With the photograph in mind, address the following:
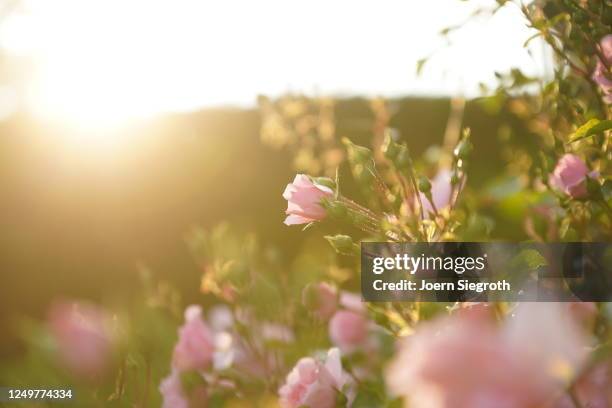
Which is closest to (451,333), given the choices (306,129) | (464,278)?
(464,278)

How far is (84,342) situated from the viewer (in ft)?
2.68

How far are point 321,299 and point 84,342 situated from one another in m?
0.29

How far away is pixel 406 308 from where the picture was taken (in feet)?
2.22

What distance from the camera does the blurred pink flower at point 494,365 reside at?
0.32 metres

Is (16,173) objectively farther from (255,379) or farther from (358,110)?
(255,379)

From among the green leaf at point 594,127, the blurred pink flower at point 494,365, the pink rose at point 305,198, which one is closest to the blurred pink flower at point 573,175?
the green leaf at point 594,127

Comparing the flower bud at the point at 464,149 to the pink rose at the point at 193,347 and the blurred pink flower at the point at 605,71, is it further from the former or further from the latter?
the pink rose at the point at 193,347

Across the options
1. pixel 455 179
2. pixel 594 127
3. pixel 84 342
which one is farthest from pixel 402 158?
pixel 84 342

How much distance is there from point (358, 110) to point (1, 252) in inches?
97.4

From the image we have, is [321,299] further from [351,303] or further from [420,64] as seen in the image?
[420,64]

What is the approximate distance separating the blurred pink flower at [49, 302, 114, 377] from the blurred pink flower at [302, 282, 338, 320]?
0.24 m

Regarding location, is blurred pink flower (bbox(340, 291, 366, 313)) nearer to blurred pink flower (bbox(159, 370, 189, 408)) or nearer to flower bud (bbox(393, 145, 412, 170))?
blurred pink flower (bbox(159, 370, 189, 408))

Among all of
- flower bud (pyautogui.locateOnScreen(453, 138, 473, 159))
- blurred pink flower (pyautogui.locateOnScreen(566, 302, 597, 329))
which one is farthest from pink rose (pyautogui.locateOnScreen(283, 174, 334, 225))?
blurred pink flower (pyautogui.locateOnScreen(566, 302, 597, 329))

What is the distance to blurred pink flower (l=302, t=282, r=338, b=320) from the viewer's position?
0.91m
